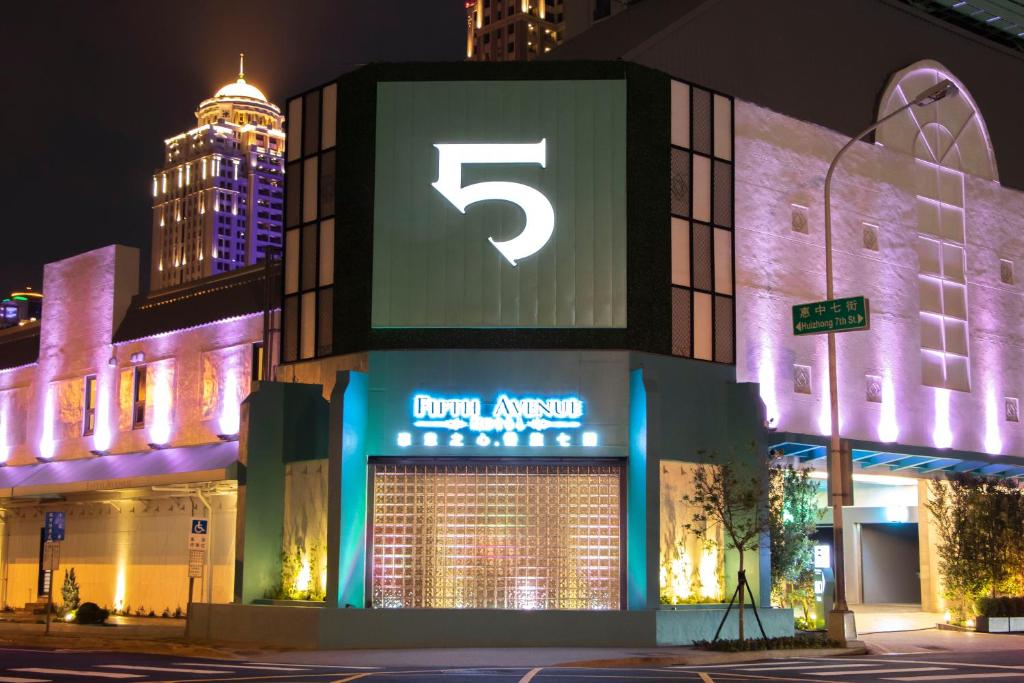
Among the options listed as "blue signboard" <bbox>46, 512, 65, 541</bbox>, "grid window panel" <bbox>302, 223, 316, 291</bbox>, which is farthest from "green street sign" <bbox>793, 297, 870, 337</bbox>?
"blue signboard" <bbox>46, 512, 65, 541</bbox>

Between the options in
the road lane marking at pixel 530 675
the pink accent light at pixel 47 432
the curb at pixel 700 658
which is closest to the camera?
the road lane marking at pixel 530 675

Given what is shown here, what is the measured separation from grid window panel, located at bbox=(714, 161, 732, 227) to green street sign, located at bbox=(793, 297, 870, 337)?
4.98 meters

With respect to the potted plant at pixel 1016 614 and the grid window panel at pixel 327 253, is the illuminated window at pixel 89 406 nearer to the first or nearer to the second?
the grid window panel at pixel 327 253

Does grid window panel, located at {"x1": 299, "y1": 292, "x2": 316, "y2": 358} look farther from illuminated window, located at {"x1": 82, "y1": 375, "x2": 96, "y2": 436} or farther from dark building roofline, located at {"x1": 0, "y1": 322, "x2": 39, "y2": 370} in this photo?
dark building roofline, located at {"x1": 0, "y1": 322, "x2": 39, "y2": 370}

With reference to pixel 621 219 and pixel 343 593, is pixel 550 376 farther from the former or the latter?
pixel 343 593

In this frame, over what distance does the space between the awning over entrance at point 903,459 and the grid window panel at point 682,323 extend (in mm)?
3337

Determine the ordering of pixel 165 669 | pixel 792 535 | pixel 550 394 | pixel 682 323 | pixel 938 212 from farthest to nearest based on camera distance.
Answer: pixel 938 212 < pixel 682 323 < pixel 792 535 < pixel 550 394 < pixel 165 669

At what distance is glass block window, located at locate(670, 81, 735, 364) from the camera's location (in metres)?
35.9

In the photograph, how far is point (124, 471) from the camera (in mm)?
43250

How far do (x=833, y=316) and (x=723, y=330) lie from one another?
16.3 feet

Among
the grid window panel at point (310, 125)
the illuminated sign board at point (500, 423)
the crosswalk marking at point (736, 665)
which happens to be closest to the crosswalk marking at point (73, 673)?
the crosswalk marking at point (736, 665)

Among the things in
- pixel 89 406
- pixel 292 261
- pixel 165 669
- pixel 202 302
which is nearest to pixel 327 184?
pixel 292 261

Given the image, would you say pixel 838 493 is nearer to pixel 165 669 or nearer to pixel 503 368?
pixel 503 368

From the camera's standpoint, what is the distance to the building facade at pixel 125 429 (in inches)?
1641
